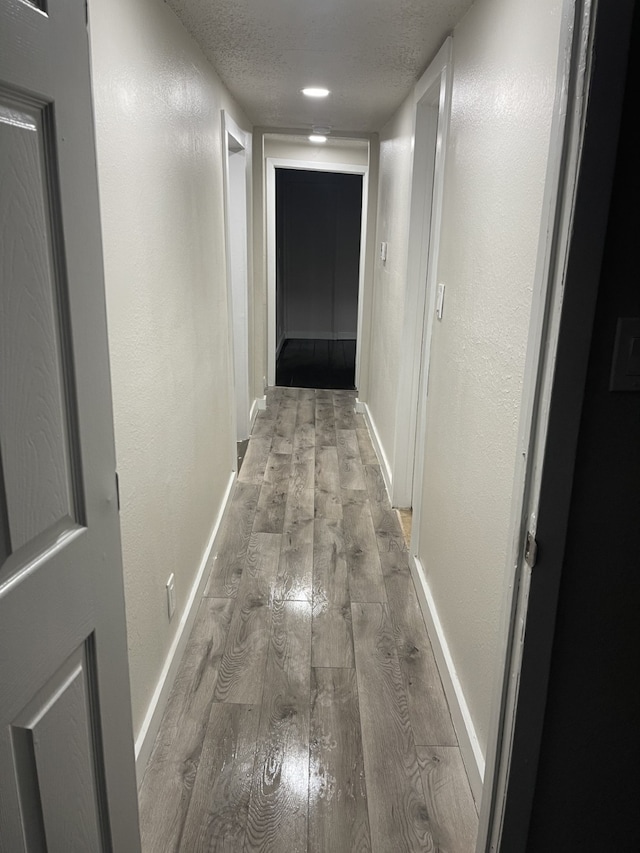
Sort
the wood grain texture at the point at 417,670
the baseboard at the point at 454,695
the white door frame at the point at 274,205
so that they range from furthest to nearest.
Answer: the white door frame at the point at 274,205, the wood grain texture at the point at 417,670, the baseboard at the point at 454,695

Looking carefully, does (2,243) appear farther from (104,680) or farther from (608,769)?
(608,769)

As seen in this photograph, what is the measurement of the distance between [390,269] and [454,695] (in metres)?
2.68

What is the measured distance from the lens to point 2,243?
0.75m

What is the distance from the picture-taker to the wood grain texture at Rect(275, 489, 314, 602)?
263cm

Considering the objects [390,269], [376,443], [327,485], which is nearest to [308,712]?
[327,485]

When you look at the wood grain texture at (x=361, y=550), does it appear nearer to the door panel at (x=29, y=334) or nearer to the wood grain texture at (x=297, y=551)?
the wood grain texture at (x=297, y=551)

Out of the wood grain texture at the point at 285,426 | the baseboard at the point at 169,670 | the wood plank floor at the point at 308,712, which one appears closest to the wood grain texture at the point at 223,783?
the wood plank floor at the point at 308,712

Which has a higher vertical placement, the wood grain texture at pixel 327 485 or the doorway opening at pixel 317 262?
the doorway opening at pixel 317 262

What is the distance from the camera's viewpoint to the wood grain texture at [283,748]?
1526 mm

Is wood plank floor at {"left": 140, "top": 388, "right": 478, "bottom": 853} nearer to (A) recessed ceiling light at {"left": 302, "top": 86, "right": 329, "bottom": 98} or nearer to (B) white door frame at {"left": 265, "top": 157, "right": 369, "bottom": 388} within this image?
(A) recessed ceiling light at {"left": 302, "top": 86, "right": 329, "bottom": 98}

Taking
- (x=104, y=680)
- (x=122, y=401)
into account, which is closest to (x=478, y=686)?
(x=104, y=680)

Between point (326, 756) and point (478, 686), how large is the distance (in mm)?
488

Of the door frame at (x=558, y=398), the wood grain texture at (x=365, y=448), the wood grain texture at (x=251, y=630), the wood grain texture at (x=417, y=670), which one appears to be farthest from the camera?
the wood grain texture at (x=365, y=448)

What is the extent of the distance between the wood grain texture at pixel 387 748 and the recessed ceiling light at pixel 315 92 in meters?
2.62
